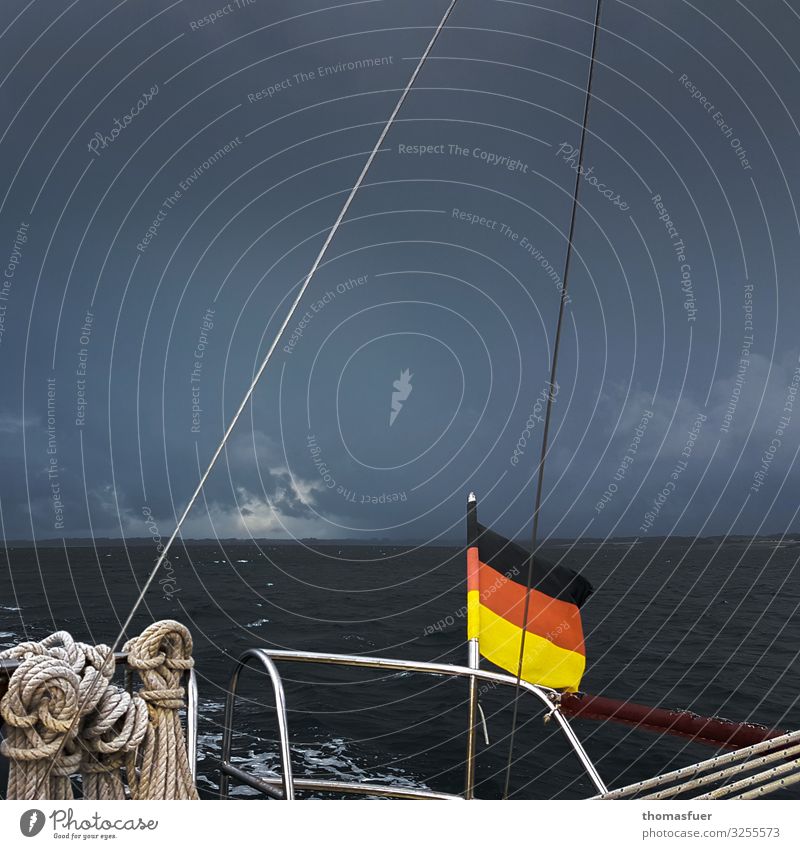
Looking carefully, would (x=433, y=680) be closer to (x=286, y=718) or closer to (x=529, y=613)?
(x=529, y=613)

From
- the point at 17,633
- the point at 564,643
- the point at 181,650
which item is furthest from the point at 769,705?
the point at 17,633

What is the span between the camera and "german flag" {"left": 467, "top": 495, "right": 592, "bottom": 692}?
4.26 metres

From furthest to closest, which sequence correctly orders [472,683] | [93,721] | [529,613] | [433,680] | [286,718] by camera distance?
[433,680] → [529,613] → [472,683] → [286,718] → [93,721]

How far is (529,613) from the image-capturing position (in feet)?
14.1

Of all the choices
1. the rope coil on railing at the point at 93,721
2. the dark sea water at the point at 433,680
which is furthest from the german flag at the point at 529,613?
the dark sea water at the point at 433,680

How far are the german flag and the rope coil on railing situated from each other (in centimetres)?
227

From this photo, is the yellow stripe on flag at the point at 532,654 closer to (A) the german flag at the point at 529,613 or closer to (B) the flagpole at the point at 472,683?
(A) the german flag at the point at 529,613

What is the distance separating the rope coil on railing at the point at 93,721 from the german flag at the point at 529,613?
2.27 m

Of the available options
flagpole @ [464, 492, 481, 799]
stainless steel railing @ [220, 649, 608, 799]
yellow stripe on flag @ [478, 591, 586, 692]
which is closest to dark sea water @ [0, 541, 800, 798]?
yellow stripe on flag @ [478, 591, 586, 692]

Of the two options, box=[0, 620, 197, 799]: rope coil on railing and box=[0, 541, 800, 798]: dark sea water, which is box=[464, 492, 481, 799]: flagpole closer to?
box=[0, 620, 197, 799]: rope coil on railing

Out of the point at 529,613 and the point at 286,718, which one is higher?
the point at 529,613

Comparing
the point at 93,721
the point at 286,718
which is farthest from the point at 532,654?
the point at 93,721

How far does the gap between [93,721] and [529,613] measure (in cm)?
277
